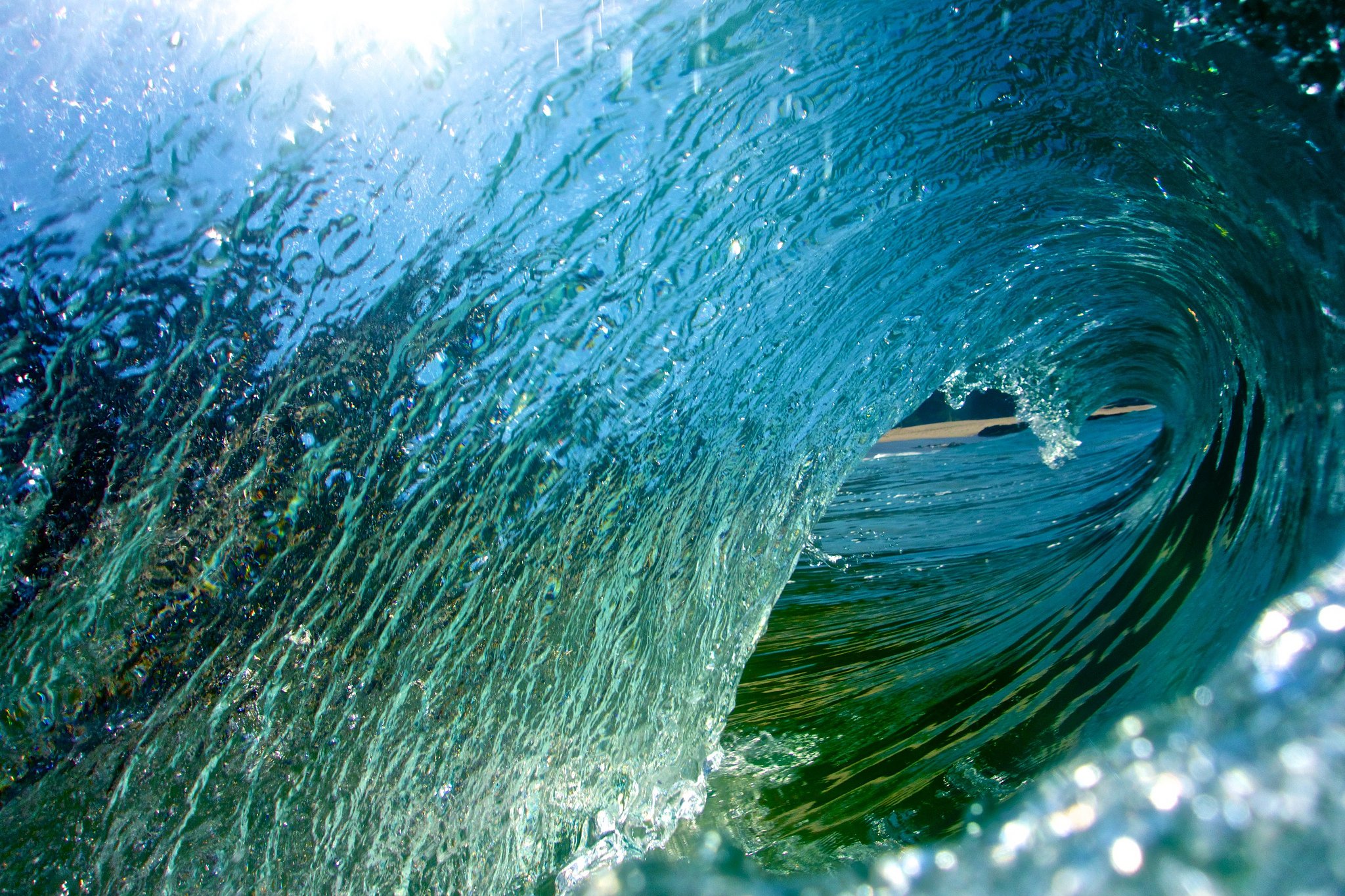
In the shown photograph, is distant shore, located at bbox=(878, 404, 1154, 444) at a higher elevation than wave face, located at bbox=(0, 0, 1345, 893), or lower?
lower

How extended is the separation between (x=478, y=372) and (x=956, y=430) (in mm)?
7803

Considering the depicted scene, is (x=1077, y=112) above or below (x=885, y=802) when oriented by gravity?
above

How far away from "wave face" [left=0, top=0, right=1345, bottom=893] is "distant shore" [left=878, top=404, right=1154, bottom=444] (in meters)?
5.05

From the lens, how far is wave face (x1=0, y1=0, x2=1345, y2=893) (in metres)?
1.65

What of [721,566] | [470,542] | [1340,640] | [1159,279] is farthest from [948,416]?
[1340,640]

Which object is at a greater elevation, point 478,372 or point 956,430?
point 478,372

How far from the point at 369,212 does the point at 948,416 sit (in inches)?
352

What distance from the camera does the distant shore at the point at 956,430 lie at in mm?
8375

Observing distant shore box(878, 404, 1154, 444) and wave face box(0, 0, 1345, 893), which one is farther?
distant shore box(878, 404, 1154, 444)

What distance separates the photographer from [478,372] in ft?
6.67

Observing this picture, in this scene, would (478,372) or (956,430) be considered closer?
(478,372)

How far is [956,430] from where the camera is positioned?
912 centimetres

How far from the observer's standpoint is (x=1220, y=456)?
2926mm

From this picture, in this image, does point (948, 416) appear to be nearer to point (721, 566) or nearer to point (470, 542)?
point (721, 566)
